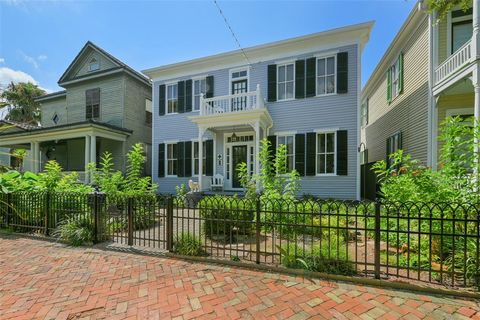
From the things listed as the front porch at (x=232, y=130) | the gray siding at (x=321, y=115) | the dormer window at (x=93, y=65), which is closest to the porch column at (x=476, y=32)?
the gray siding at (x=321, y=115)

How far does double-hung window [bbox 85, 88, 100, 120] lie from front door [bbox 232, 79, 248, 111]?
375 inches

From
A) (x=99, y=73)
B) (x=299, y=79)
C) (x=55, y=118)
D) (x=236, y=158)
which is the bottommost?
(x=236, y=158)

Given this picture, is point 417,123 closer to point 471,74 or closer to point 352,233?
point 471,74

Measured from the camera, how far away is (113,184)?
23.6 feet

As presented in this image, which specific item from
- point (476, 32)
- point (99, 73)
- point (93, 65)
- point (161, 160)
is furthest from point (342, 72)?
point (93, 65)

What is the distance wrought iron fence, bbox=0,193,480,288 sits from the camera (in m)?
3.41

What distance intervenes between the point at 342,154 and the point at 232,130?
202 inches

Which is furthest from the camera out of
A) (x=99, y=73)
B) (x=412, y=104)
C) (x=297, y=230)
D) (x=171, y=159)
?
(x=99, y=73)

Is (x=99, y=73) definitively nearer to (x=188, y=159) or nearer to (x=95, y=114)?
A: (x=95, y=114)

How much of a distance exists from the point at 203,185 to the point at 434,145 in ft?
30.1

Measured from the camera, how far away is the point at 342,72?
10102mm

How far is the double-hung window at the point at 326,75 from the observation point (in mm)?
10383

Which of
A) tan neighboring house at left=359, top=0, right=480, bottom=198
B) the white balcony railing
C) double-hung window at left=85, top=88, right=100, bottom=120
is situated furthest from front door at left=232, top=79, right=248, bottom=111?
double-hung window at left=85, top=88, right=100, bottom=120

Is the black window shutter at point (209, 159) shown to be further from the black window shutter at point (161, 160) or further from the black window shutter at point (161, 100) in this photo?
the black window shutter at point (161, 100)
